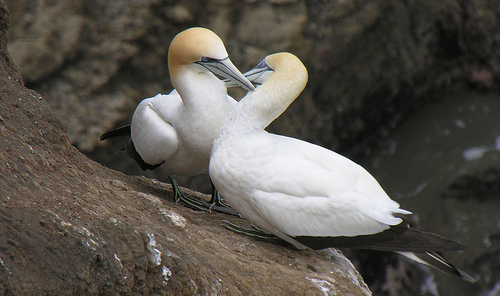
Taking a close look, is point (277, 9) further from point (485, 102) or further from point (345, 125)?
point (485, 102)

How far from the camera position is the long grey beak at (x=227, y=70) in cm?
369

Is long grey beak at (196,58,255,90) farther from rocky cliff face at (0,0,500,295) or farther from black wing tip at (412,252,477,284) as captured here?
black wing tip at (412,252,477,284)

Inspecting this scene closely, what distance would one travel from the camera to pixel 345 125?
754 cm

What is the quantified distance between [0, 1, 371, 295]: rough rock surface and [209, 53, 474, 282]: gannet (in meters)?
0.19

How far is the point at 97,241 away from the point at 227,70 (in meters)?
1.86

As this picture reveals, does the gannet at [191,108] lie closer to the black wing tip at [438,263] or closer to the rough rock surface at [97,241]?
the rough rock surface at [97,241]

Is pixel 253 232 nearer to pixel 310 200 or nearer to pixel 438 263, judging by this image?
pixel 310 200

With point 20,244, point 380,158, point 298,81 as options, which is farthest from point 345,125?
point 20,244

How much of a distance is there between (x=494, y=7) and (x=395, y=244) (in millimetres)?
6001

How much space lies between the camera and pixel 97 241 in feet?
6.93

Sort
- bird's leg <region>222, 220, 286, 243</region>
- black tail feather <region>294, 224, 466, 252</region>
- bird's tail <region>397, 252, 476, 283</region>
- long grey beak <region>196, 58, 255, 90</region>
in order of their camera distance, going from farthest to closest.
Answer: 1. long grey beak <region>196, 58, 255, 90</region>
2. bird's leg <region>222, 220, 286, 243</region>
3. bird's tail <region>397, 252, 476, 283</region>
4. black tail feather <region>294, 224, 466, 252</region>

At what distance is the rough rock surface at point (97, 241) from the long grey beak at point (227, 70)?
0.92 meters

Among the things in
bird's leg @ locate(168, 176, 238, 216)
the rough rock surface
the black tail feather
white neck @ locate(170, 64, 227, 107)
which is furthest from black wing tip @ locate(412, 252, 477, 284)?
white neck @ locate(170, 64, 227, 107)

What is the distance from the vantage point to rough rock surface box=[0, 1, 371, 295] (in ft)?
6.51
